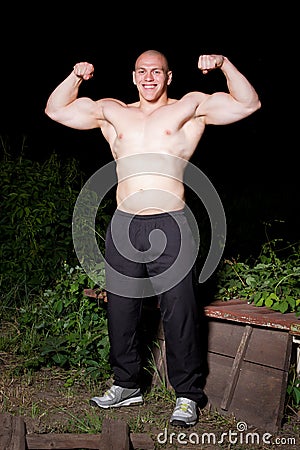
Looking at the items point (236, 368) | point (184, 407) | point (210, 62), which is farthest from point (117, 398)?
point (210, 62)

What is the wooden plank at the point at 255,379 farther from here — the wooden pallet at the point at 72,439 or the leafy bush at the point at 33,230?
the leafy bush at the point at 33,230

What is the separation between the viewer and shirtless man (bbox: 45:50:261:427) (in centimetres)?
460

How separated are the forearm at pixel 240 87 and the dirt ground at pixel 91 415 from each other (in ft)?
5.84

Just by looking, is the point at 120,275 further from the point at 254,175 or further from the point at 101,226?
the point at 254,175

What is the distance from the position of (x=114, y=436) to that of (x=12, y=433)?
52 centimetres

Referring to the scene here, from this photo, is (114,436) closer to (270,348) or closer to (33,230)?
(270,348)

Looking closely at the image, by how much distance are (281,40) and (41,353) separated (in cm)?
1000

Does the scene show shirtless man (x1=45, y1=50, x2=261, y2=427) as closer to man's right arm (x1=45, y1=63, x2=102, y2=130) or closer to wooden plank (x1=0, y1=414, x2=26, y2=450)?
man's right arm (x1=45, y1=63, x2=102, y2=130)

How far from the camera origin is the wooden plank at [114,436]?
4.00 m

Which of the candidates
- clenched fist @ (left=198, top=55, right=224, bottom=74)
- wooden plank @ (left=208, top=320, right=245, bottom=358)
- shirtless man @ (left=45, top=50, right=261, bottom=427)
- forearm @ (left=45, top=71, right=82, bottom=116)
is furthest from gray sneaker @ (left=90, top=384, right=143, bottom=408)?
clenched fist @ (left=198, top=55, right=224, bottom=74)

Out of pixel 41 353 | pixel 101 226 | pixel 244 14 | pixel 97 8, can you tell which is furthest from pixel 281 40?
pixel 41 353

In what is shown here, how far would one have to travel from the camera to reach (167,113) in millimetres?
4629
